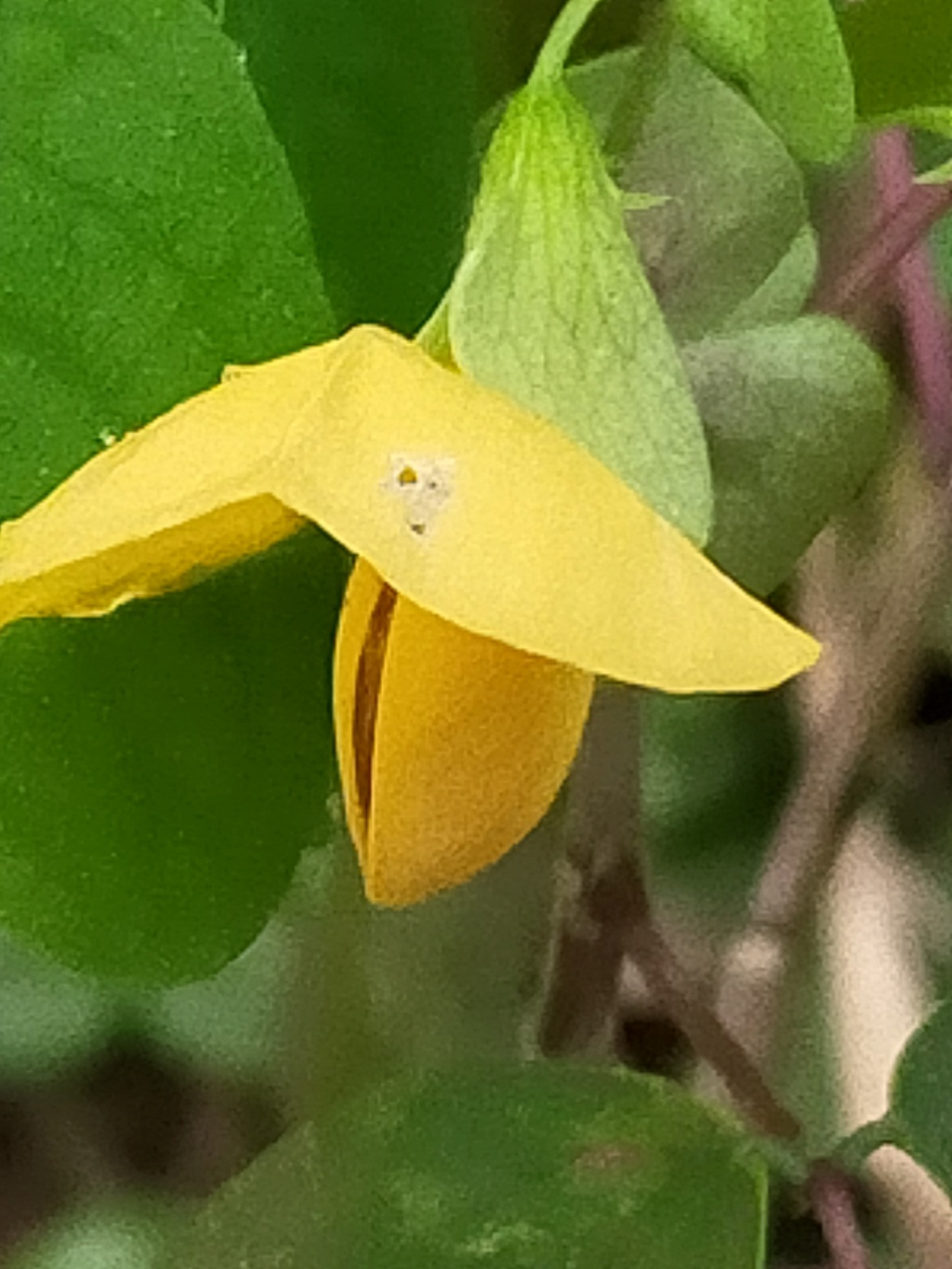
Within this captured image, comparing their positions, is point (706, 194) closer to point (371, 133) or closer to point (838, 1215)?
point (371, 133)

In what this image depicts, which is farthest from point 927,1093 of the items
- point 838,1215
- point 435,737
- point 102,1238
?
point 102,1238

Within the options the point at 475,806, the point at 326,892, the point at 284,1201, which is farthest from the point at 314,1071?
the point at 475,806

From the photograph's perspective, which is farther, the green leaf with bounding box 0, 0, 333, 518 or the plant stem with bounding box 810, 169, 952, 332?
the plant stem with bounding box 810, 169, 952, 332

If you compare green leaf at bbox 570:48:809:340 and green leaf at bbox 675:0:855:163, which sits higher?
green leaf at bbox 675:0:855:163

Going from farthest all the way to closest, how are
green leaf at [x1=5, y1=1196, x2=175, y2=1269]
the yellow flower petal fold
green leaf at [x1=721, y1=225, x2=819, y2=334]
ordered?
green leaf at [x1=5, y1=1196, x2=175, y2=1269] < green leaf at [x1=721, y1=225, x2=819, y2=334] < the yellow flower petal fold

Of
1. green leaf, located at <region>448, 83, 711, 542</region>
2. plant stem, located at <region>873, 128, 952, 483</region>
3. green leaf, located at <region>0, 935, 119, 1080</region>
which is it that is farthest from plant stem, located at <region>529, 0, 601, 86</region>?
green leaf, located at <region>0, 935, 119, 1080</region>

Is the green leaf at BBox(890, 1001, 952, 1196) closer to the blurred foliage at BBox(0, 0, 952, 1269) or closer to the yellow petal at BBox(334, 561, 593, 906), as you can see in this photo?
the blurred foliage at BBox(0, 0, 952, 1269)

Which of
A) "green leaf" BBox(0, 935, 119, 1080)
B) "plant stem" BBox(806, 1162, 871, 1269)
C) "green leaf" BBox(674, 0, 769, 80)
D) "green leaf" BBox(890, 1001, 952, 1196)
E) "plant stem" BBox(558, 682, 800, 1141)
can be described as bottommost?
"green leaf" BBox(0, 935, 119, 1080)

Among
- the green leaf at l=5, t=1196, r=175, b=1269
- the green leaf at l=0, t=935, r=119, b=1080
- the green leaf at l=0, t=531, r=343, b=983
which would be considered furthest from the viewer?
the green leaf at l=0, t=935, r=119, b=1080
